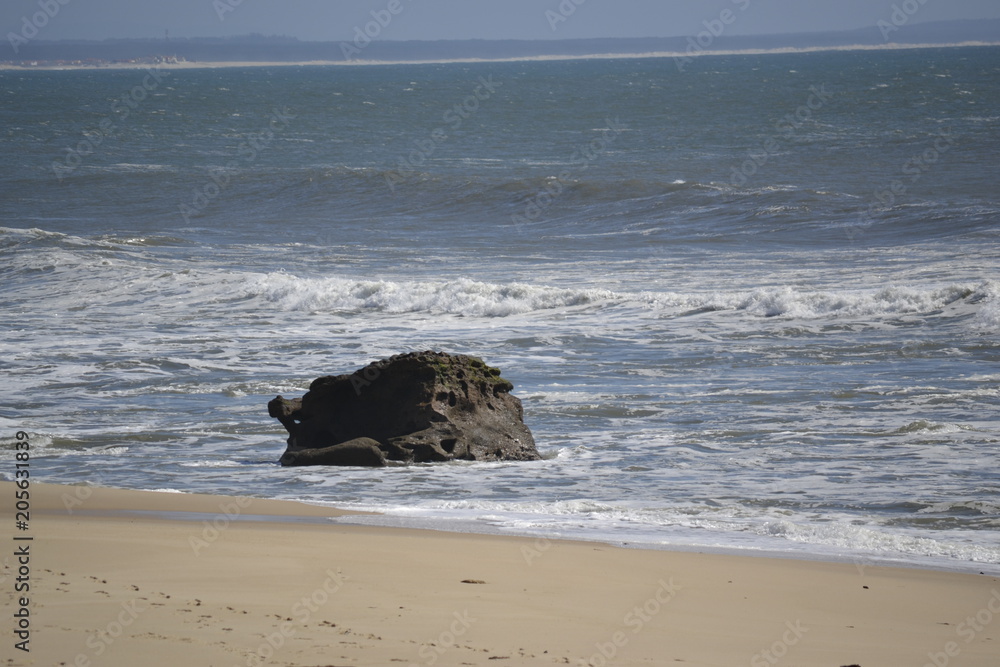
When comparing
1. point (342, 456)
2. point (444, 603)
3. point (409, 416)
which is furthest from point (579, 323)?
point (444, 603)

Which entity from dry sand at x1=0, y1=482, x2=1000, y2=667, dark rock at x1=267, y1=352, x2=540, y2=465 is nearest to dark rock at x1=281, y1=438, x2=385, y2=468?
dark rock at x1=267, y1=352, x2=540, y2=465

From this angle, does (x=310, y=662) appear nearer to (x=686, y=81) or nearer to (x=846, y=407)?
(x=846, y=407)

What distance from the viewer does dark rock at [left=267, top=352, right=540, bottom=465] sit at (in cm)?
885

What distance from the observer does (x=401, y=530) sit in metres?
6.77

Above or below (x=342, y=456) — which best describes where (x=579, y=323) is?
above

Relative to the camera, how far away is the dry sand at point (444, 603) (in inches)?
173

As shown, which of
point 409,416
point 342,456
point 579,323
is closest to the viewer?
point 342,456

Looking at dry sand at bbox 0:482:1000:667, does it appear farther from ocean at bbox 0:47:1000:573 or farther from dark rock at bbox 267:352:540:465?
dark rock at bbox 267:352:540:465

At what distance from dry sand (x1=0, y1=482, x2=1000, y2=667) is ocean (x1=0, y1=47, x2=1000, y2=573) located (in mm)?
753

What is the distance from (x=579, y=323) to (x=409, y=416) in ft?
22.4

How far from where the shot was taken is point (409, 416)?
8.96 meters

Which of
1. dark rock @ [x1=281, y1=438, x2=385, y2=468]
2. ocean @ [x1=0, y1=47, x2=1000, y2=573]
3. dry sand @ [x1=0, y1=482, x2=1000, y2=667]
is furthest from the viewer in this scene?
dark rock @ [x1=281, y1=438, x2=385, y2=468]

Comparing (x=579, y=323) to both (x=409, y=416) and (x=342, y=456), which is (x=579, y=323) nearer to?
(x=409, y=416)

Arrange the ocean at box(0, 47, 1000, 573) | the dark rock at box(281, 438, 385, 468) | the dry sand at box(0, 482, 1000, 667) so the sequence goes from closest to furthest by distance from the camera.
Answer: the dry sand at box(0, 482, 1000, 667), the ocean at box(0, 47, 1000, 573), the dark rock at box(281, 438, 385, 468)
